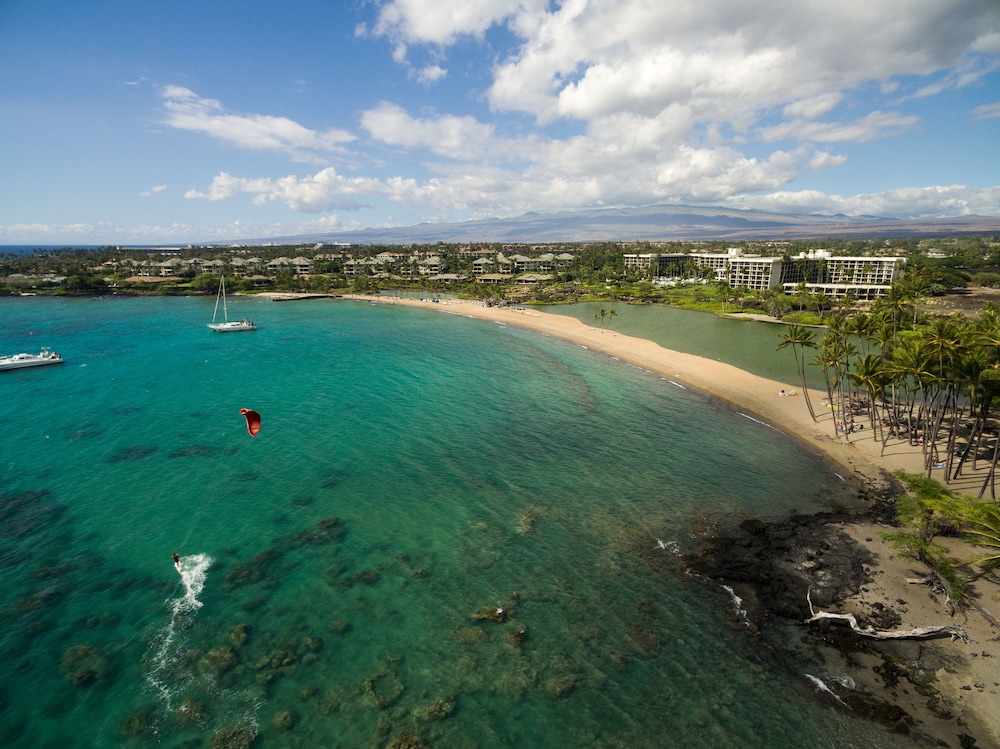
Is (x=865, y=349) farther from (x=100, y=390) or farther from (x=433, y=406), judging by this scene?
(x=100, y=390)

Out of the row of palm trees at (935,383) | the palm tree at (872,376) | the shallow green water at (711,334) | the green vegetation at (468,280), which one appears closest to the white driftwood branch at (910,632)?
the row of palm trees at (935,383)

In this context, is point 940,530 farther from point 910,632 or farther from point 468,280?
point 468,280

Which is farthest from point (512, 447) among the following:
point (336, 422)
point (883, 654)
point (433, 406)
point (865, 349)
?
point (865, 349)

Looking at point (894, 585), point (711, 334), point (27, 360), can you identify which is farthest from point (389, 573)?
point (711, 334)

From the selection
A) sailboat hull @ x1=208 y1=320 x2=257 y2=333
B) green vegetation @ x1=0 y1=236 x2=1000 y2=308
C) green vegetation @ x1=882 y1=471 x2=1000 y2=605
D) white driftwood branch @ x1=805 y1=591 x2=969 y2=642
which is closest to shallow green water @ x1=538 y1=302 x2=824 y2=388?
green vegetation @ x1=0 y1=236 x2=1000 y2=308

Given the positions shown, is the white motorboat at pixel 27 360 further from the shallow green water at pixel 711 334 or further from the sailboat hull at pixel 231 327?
the shallow green water at pixel 711 334
